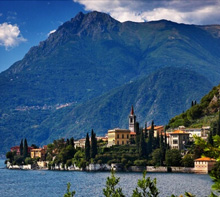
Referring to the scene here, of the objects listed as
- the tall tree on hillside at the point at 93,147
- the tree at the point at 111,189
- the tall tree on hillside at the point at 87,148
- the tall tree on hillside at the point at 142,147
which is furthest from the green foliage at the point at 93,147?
the tree at the point at 111,189

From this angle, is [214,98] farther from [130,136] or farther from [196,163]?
[196,163]

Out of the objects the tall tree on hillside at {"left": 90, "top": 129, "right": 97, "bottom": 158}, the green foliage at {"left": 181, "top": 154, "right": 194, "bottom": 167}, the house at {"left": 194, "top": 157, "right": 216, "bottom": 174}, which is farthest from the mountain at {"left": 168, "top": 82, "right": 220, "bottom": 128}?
the house at {"left": 194, "top": 157, "right": 216, "bottom": 174}

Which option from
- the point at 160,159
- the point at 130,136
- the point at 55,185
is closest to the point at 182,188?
the point at 55,185

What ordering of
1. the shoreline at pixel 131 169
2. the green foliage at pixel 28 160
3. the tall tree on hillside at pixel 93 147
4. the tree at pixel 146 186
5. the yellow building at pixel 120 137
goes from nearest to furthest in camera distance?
the tree at pixel 146 186, the shoreline at pixel 131 169, the tall tree on hillside at pixel 93 147, the yellow building at pixel 120 137, the green foliage at pixel 28 160

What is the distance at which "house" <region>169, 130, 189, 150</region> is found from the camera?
15412 cm

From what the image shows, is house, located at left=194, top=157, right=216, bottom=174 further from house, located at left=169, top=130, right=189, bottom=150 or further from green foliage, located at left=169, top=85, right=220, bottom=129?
green foliage, located at left=169, top=85, right=220, bottom=129

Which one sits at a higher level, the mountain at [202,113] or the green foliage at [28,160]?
the mountain at [202,113]

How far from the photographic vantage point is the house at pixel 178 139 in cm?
15412

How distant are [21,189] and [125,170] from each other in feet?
147

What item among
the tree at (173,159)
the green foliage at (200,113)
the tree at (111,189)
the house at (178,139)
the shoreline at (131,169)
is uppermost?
the green foliage at (200,113)

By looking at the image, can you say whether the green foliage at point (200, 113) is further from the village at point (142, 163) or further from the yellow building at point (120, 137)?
the yellow building at point (120, 137)

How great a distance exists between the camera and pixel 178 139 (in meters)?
154

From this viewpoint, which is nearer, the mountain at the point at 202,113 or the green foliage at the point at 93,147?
the green foliage at the point at 93,147

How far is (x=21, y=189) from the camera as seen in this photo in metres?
107
